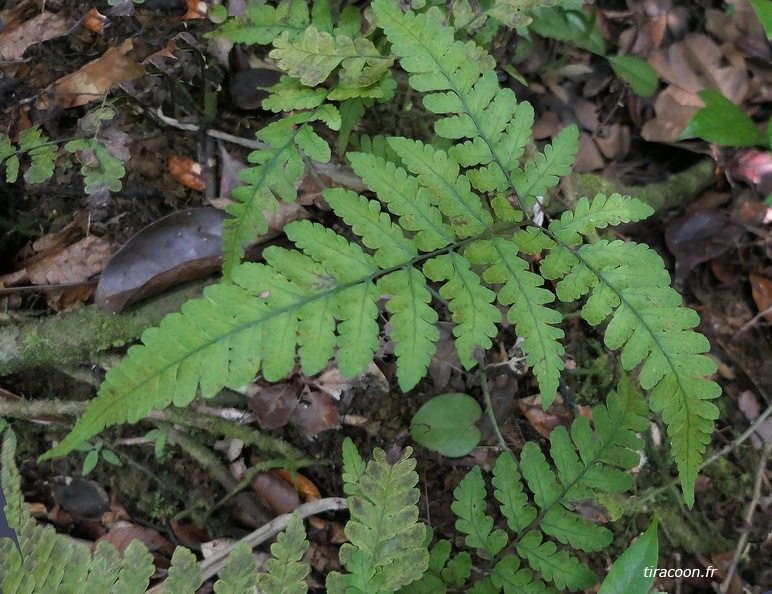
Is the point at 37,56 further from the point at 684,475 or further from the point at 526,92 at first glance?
the point at 684,475

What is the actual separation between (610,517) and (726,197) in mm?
2023

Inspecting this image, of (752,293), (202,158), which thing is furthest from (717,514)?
(202,158)

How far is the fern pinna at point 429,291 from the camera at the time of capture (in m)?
1.33

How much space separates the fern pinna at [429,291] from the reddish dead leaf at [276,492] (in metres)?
0.88

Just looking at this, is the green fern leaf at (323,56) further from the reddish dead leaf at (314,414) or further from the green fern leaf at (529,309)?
the reddish dead leaf at (314,414)

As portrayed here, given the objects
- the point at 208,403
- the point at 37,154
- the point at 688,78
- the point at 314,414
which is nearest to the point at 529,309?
the point at 314,414

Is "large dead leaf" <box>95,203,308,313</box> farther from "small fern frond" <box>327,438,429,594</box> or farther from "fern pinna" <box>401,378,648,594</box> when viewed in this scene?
"fern pinna" <box>401,378,648,594</box>

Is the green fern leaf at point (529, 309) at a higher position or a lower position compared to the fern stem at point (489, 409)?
higher

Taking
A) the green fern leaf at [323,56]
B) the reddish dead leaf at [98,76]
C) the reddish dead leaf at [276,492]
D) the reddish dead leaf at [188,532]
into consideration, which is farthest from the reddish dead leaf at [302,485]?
the reddish dead leaf at [98,76]

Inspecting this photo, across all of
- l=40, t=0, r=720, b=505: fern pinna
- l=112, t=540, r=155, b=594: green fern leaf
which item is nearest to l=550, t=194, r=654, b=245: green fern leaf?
l=40, t=0, r=720, b=505: fern pinna

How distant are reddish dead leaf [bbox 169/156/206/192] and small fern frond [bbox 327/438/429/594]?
1.38m

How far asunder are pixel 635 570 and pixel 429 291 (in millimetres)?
1072

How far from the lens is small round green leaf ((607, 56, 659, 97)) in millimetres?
2926

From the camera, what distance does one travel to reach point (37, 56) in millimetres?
2354
